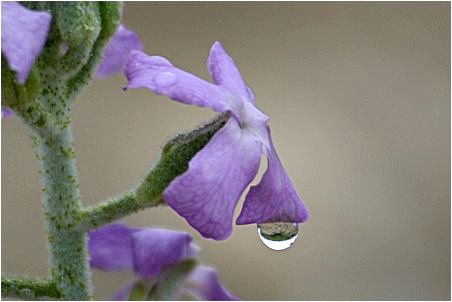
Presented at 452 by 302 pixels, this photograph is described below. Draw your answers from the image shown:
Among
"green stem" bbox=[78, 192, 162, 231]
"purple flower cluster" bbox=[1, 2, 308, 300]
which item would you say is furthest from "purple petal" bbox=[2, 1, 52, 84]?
"green stem" bbox=[78, 192, 162, 231]

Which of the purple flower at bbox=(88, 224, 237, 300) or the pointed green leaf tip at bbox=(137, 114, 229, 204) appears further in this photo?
the purple flower at bbox=(88, 224, 237, 300)

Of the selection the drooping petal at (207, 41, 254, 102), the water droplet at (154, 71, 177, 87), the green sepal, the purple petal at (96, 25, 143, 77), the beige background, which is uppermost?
the beige background

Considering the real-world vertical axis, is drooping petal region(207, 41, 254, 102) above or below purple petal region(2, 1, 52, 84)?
above

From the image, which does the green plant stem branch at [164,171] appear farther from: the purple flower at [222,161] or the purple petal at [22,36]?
the purple petal at [22,36]

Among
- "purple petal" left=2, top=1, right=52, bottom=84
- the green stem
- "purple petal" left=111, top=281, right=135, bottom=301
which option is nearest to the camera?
"purple petal" left=2, top=1, right=52, bottom=84

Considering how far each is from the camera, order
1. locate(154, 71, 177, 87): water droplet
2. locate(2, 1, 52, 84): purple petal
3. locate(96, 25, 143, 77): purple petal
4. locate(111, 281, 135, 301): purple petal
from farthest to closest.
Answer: locate(96, 25, 143, 77): purple petal → locate(111, 281, 135, 301): purple petal → locate(154, 71, 177, 87): water droplet → locate(2, 1, 52, 84): purple petal

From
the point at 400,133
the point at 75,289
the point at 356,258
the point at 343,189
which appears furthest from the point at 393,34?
the point at 75,289

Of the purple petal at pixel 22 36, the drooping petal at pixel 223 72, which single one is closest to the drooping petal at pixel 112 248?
the drooping petal at pixel 223 72

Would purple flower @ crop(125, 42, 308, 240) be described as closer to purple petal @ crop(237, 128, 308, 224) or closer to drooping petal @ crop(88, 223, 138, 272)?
purple petal @ crop(237, 128, 308, 224)

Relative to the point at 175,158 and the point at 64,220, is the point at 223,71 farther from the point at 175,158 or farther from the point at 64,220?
the point at 64,220

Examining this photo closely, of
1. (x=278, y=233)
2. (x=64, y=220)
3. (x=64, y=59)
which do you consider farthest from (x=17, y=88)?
(x=278, y=233)
